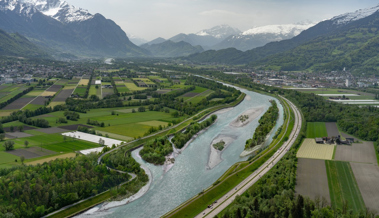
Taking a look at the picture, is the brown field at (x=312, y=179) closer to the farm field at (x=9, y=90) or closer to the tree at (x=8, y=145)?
the tree at (x=8, y=145)

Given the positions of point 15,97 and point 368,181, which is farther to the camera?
point 15,97

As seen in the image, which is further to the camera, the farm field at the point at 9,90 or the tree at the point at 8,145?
the farm field at the point at 9,90

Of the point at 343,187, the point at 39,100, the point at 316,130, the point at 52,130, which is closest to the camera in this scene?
the point at 343,187

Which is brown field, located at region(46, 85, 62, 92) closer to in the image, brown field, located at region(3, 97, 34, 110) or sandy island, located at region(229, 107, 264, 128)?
brown field, located at region(3, 97, 34, 110)

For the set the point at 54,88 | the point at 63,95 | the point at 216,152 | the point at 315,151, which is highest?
the point at 54,88

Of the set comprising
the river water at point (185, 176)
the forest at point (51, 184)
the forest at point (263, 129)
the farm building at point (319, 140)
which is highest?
the forest at point (51, 184)

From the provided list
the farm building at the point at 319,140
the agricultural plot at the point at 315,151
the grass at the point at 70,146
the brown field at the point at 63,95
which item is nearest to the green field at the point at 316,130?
the farm building at the point at 319,140

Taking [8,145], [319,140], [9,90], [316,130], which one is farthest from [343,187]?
[9,90]

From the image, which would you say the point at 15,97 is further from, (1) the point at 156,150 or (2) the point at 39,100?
(1) the point at 156,150
